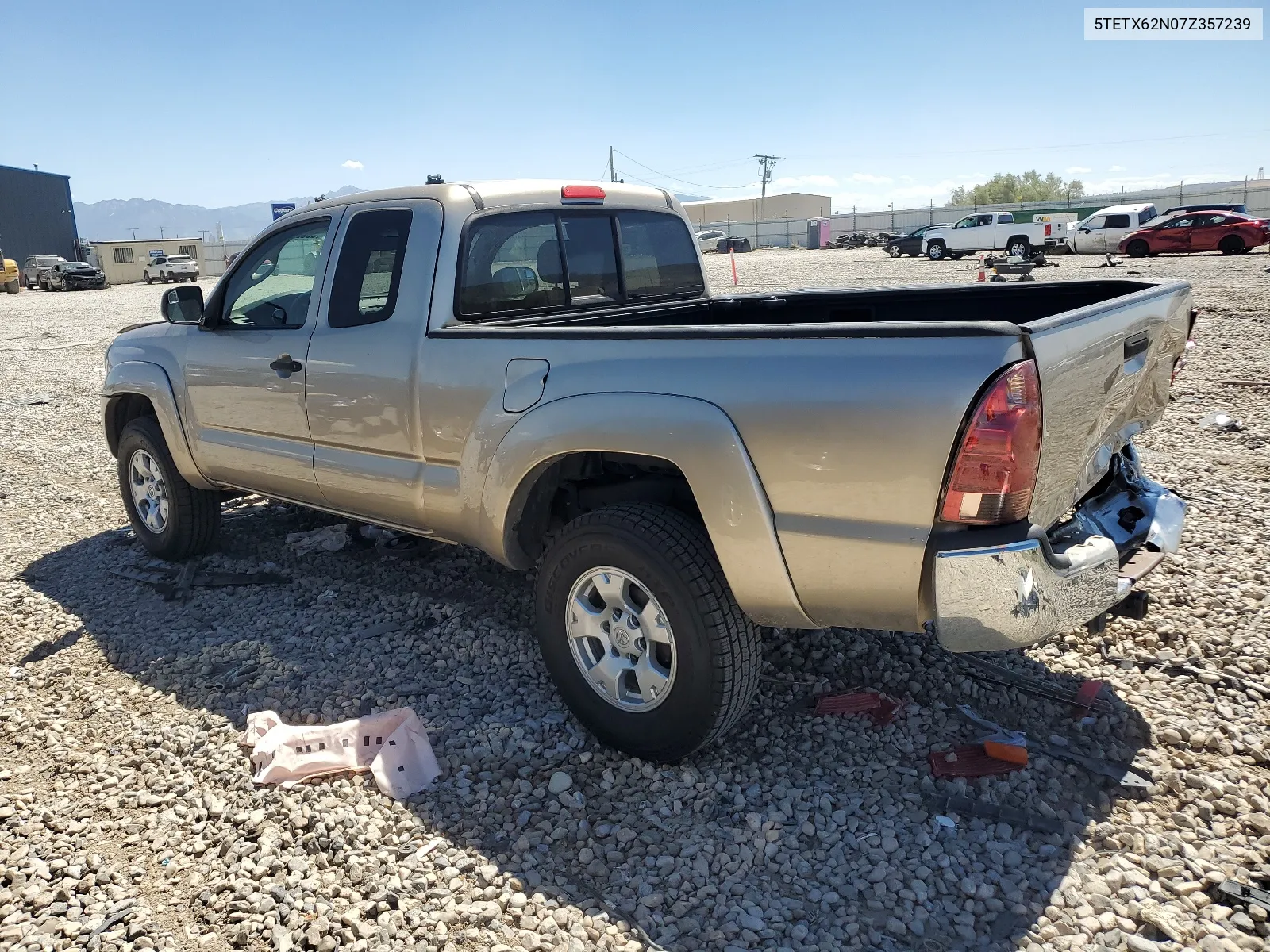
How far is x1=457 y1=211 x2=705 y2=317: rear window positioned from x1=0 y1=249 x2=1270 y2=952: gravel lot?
5.11ft

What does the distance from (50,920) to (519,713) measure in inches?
64.2

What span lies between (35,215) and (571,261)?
242 ft

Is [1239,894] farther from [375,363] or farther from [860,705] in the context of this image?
[375,363]

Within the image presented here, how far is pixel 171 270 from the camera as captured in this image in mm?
47406

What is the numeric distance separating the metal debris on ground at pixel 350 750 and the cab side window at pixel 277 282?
1.88 m

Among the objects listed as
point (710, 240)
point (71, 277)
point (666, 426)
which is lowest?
point (666, 426)

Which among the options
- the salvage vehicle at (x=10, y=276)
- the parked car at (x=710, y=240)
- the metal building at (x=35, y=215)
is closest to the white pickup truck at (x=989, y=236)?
the parked car at (x=710, y=240)

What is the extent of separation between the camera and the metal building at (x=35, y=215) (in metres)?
60.8

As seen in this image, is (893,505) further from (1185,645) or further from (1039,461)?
(1185,645)

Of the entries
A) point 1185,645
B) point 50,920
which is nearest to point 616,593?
point 50,920

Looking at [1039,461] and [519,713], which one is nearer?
[1039,461]

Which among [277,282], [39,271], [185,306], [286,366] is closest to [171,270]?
[39,271]

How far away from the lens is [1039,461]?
2523 millimetres

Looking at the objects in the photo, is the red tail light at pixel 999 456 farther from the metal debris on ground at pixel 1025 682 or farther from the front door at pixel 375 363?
the front door at pixel 375 363
